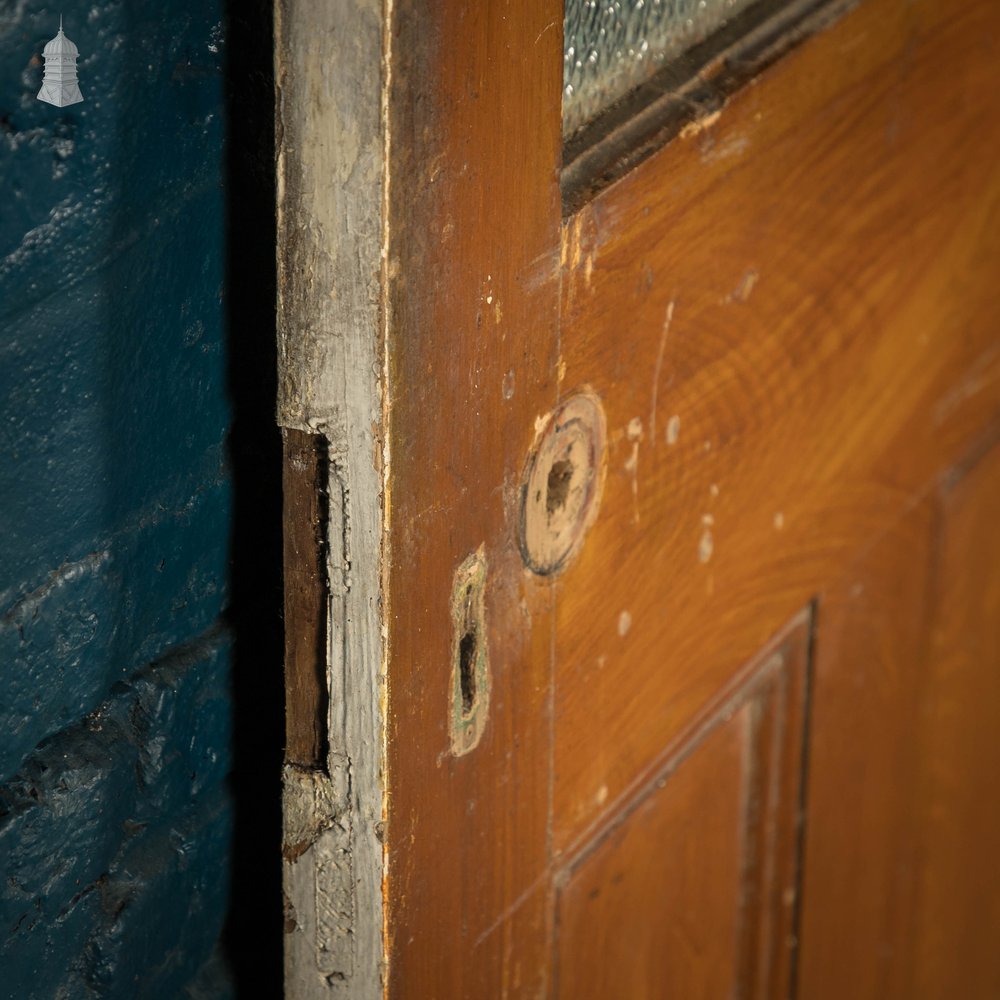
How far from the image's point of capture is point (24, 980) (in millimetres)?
757

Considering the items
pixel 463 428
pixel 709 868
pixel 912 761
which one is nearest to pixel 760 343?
pixel 463 428

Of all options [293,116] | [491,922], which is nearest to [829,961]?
[491,922]

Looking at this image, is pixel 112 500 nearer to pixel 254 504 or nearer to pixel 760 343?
pixel 254 504

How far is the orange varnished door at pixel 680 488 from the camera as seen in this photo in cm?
62

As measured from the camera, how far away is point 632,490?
0.78 meters

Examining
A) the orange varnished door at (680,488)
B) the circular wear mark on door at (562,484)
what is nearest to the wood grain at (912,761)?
the orange varnished door at (680,488)

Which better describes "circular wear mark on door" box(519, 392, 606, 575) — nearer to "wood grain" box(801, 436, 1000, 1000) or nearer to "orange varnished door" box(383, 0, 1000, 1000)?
"orange varnished door" box(383, 0, 1000, 1000)

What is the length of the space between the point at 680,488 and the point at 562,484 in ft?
0.46

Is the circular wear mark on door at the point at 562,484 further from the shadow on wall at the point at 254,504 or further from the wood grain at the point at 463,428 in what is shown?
the shadow on wall at the point at 254,504

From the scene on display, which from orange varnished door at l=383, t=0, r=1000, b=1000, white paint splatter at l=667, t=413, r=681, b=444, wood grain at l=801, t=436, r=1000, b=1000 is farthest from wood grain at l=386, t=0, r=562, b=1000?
wood grain at l=801, t=436, r=1000, b=1000

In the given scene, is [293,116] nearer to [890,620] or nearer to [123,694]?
[123,694]

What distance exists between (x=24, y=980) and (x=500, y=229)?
1.63ft

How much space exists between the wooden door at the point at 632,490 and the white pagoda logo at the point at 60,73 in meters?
0.17

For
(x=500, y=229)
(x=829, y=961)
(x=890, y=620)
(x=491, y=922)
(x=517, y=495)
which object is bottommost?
(x=829, y=961)
